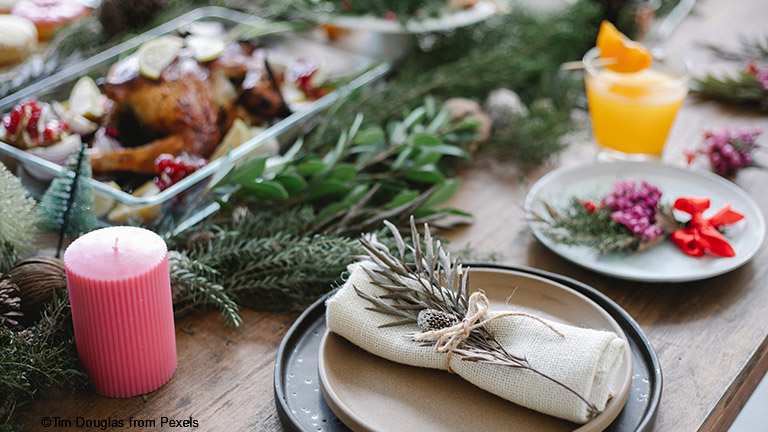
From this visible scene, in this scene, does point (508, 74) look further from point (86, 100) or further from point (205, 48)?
point (86, 100)

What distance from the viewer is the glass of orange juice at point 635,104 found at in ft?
3.98

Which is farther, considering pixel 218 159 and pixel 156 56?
pixel 156 56

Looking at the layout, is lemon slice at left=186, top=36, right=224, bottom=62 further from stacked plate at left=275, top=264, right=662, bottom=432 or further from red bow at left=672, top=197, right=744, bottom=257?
red bow at left=672, top=197, right=744, bottom=257

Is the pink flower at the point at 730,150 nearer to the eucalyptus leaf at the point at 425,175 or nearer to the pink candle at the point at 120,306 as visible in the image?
the eucalyptus leaf at the point at 425,175

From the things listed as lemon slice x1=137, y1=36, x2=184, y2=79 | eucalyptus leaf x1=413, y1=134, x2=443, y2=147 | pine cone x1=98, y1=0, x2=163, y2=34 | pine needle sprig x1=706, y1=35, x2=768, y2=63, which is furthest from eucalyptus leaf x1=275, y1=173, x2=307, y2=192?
pine needle sprig x1=706, y1=35, x2=768, y2=63

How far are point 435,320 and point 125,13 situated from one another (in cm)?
121

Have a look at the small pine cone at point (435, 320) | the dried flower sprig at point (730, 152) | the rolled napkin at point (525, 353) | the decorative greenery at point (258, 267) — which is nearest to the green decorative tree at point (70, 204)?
the decorative greenery at point (258, 267)

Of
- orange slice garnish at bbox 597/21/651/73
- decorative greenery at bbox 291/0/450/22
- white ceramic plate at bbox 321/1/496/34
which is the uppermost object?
orange slice garnish at bbox 597/21/651/73

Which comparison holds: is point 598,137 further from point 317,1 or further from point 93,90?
point 93,90

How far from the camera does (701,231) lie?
3.33 ft

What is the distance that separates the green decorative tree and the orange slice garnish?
860mm

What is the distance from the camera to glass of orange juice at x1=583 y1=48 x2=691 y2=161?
121cm

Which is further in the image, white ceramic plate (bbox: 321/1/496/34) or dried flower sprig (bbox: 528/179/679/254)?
white ceramic plate (bbox: 321/1/496/34)

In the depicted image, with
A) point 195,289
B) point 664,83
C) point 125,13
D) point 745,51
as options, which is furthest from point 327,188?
point 745,51
